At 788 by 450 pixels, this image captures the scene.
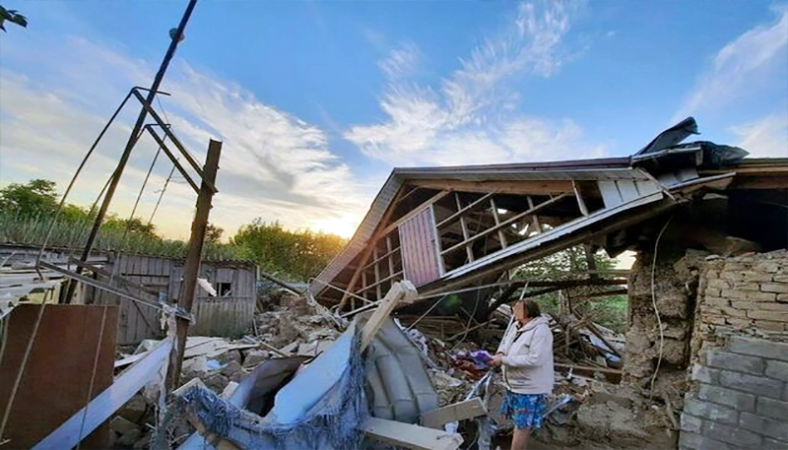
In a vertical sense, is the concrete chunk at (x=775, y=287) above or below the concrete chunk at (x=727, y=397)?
above

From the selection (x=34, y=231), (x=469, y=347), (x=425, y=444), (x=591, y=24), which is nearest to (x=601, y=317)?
(x=469, y=347)

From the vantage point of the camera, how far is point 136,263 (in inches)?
403

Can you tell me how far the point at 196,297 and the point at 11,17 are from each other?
10.2 meters

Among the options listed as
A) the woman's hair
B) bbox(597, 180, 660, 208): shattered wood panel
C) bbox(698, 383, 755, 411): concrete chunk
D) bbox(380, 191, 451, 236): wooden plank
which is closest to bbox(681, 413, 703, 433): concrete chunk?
bbox(698, 383, 755, 411): concrete chunk

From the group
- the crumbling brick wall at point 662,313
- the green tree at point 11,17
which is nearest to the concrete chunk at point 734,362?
the crumbling brick wall at point 662,313

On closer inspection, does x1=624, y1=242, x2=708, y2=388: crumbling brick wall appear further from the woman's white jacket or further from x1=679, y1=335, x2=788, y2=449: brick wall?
the woman's white jacket

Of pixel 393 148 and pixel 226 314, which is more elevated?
pixel 393 148

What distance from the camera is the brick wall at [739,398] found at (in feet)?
10.1

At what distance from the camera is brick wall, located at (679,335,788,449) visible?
10.1ft

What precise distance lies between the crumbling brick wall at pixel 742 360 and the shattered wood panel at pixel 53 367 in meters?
5.40

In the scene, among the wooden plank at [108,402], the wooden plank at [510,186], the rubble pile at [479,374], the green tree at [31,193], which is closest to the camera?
the wooden plank at [108,402]

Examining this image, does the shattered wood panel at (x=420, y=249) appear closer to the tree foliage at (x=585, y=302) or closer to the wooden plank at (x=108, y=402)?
the wooden plank at (x=108, y=402)

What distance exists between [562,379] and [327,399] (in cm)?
513

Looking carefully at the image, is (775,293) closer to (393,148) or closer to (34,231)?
(393,148)
